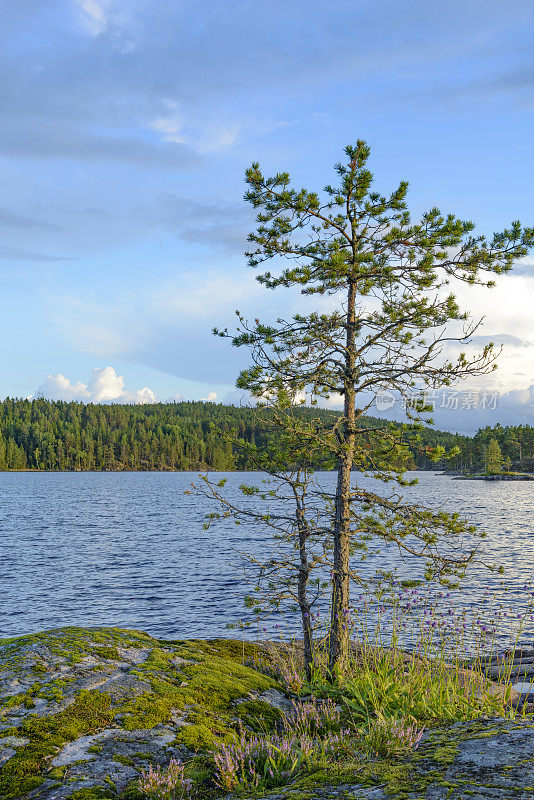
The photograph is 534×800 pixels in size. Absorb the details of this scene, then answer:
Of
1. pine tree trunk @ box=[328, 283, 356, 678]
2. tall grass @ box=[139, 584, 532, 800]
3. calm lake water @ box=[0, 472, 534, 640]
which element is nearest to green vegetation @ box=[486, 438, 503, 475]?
calm lake water @ box=[0, 472, 534, 640]

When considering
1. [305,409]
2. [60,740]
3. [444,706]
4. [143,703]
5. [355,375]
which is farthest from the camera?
[305,409]

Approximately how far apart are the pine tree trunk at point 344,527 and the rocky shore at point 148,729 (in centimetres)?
158

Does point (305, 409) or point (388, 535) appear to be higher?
point (305, 409)

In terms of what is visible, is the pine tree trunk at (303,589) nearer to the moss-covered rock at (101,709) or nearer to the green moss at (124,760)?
the moss-covered rock at (101,709)

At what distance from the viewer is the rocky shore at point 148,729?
3732mm

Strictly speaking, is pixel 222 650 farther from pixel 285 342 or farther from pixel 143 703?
pixel 285 342

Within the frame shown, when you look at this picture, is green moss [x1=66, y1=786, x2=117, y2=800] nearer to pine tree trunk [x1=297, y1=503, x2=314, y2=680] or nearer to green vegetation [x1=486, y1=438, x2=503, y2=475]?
pine tree trunk [x1=297, y1=503, x2=314, y2=680]

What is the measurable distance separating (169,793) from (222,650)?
6685 millimetres

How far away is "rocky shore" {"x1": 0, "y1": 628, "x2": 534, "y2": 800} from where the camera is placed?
3732 mm

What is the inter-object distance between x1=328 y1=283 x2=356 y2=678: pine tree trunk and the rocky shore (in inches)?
62.3

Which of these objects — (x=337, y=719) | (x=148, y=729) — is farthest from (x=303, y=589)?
(x=148, y=729)

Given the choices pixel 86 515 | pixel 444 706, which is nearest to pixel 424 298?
pixel 444 706

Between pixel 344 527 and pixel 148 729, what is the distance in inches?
205

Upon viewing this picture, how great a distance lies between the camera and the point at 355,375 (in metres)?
10.6
